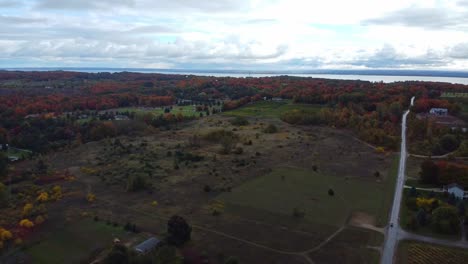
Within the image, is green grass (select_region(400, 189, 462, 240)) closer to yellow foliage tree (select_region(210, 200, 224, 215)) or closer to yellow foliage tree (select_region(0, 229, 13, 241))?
yellow foliage tree (select_region(210, 200, 224, 215))

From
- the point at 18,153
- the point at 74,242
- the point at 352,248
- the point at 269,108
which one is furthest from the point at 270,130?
the point at 74,242

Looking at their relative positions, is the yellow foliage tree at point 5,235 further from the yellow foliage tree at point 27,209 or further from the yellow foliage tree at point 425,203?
the yellow foliage tree at point 425,203

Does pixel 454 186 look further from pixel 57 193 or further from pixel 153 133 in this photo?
pixel 153 133

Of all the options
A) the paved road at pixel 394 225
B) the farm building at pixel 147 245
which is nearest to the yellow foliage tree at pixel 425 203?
the paved road at pixel 394 225

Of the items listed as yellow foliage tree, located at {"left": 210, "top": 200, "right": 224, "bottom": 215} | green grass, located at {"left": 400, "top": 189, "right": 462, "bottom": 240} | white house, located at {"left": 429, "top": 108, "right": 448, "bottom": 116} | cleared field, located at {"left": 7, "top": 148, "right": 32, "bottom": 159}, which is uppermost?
white house, located at {"left": 429, "top": 108, "right": 448, "bottom": 116}

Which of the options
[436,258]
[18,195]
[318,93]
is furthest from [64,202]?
[318,93]

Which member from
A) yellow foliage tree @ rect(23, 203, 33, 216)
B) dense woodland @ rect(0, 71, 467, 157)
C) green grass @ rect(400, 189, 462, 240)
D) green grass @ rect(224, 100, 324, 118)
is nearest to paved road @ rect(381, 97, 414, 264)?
green grass @ rect(400, 189, 462, 240)

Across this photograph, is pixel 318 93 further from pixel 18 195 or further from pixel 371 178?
pixel 18 195
